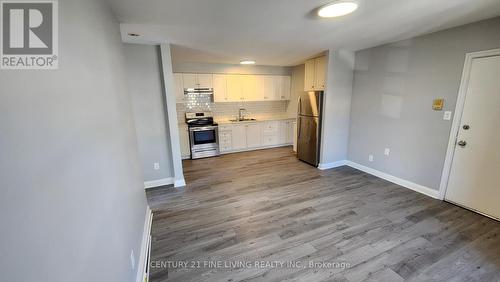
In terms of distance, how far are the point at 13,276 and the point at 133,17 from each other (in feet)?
7.53

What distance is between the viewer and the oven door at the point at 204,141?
503cm

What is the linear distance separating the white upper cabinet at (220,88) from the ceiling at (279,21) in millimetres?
1960

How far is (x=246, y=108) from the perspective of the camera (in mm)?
6023

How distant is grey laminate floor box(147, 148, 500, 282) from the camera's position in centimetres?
177

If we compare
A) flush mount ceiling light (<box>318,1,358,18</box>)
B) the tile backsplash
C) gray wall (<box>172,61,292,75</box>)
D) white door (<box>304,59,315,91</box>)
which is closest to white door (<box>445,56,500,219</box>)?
flush mount ceiling light (<box>318,1,358,18</box>)

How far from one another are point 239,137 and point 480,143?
14.3ft

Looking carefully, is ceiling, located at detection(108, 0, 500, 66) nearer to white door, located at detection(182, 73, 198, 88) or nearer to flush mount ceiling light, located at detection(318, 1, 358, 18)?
flush mount ceiling light, located at detection(318, 1, 358, 18)

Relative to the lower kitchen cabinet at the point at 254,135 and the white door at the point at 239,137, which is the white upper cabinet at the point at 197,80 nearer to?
the lower kitchen cabinet at the point at 254,135

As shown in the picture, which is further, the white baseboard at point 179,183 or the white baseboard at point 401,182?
the white baseboard at point 179,183

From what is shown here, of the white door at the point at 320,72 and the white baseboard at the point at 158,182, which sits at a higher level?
the white door at the point at 320,72

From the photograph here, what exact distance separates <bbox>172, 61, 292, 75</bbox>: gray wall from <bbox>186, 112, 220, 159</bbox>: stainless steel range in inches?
44.8

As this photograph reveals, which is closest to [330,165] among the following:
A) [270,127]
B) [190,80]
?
[270,127]

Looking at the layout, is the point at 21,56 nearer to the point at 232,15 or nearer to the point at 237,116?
the point at 232,15

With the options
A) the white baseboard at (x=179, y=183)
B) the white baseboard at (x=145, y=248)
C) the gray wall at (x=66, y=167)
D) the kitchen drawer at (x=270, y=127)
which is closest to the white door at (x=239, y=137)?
the kitchen drawer at (x=270, y=127)
